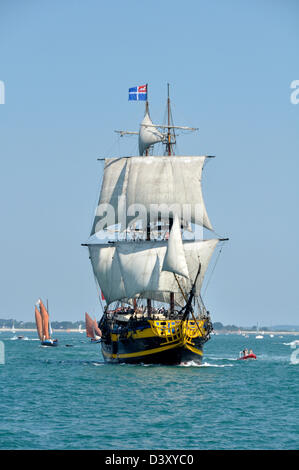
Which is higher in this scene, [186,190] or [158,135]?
[158,135]

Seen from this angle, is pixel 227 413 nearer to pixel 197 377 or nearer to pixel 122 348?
pixel 197 377

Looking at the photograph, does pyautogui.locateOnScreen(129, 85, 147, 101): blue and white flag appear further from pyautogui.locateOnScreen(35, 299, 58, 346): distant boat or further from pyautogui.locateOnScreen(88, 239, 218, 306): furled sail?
pyautogui.locateOnScreen(35, 299, 58, 346): distant boat

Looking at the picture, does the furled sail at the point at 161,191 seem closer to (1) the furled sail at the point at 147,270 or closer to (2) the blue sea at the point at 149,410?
(1) the furled sail at the point at 147,270

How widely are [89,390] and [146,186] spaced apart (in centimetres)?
3644

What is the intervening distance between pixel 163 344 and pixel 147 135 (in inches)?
1192

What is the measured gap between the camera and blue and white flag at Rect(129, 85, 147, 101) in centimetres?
8681

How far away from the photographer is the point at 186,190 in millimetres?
85312

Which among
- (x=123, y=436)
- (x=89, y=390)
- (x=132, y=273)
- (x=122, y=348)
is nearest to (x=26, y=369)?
(x=122, y=348)

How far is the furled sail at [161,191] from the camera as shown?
84.8 metres

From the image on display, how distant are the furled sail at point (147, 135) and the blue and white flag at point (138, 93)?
5.54 m

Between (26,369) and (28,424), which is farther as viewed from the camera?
(26,369)

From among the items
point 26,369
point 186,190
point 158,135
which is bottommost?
point 26,369

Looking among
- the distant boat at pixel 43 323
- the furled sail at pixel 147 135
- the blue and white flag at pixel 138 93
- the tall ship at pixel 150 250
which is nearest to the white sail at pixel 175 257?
the tall ship at pixel 150 250

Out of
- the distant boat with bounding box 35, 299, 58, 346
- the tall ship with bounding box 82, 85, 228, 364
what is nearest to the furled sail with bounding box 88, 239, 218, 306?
the tall ship with bounding box 82, 85, 228, 364
